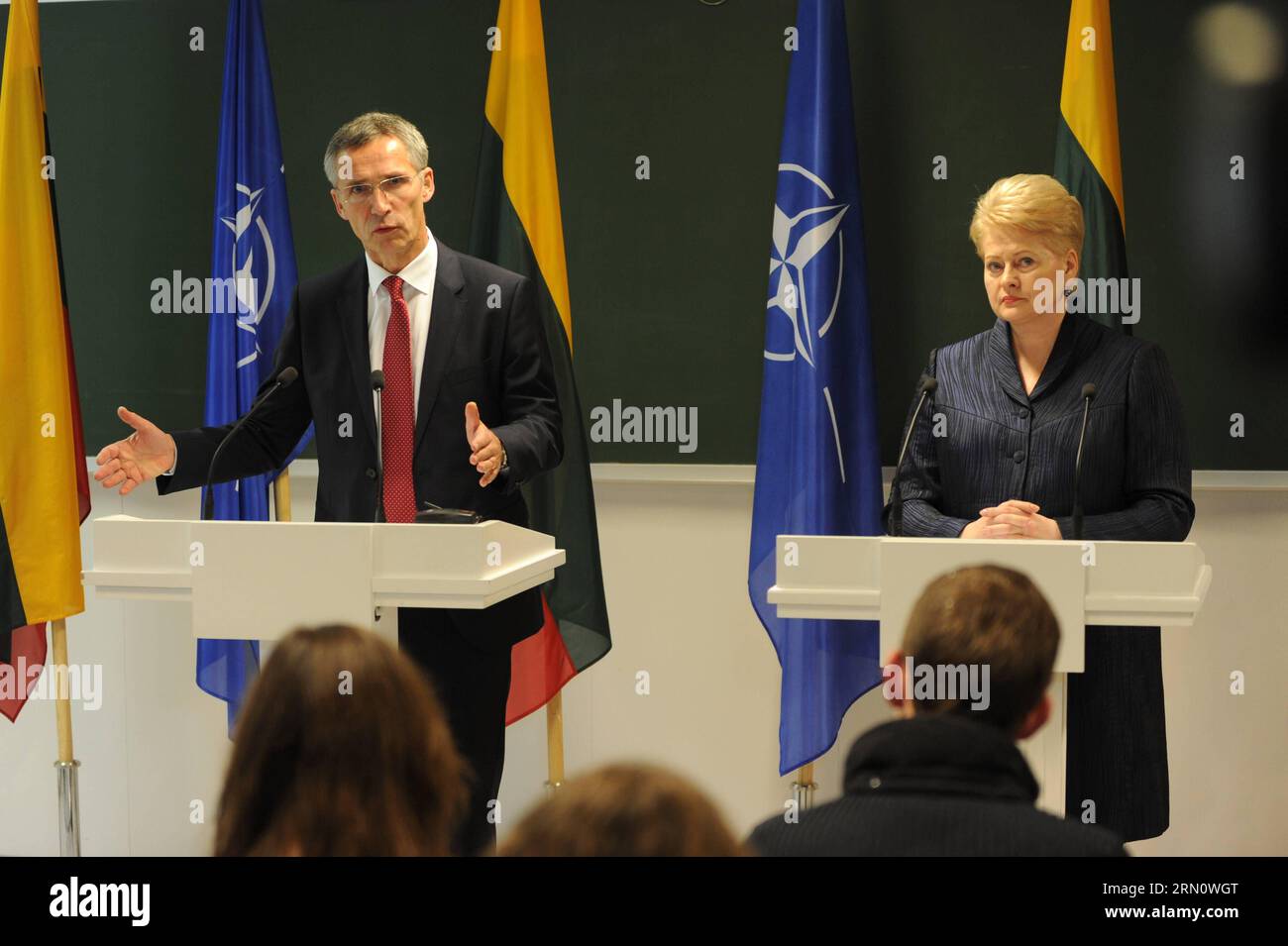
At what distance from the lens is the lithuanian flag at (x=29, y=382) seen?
4.11 meters

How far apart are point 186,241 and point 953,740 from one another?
3736 millimetres

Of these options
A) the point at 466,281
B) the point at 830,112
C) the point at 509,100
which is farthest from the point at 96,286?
the point at 830,112

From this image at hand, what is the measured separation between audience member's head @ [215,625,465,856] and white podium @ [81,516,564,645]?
3.04ft

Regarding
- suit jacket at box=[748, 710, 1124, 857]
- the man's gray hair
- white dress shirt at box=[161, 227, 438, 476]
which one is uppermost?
the man's gray hair

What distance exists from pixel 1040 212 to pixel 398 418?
4.90 ft

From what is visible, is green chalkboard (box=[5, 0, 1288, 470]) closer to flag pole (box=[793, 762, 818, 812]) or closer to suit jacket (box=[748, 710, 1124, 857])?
flag pole (box=[793, 762, 818, 812])

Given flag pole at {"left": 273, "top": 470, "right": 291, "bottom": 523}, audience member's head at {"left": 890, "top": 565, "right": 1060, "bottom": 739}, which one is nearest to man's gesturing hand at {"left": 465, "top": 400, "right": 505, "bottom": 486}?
audience member's head at {"left": 890, "top": 565, "right": 1060, "bottom": 739}

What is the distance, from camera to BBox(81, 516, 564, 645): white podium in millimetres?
2414

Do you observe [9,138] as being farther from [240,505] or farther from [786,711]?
[786,711]

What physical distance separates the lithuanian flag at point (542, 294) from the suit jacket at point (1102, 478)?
4.28 ft

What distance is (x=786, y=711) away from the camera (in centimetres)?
396

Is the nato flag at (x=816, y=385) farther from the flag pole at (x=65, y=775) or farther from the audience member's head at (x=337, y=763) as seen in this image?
the audience member's head at (x=337, y=763)

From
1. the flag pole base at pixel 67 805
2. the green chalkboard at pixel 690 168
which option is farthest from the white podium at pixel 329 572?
the flag pole base at pixel 67 805
